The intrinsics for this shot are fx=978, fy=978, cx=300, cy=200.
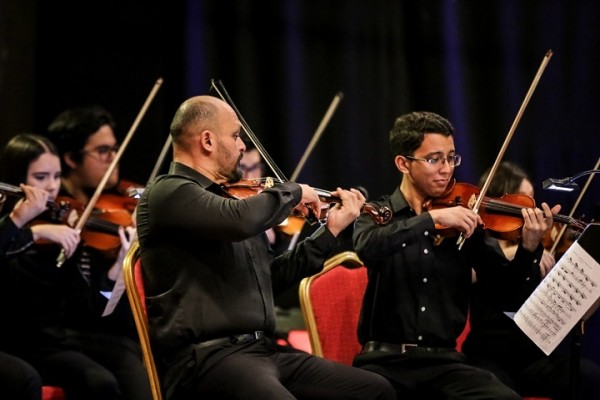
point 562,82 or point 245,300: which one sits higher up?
point 562,82

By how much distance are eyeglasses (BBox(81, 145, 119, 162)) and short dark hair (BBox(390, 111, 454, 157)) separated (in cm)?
138

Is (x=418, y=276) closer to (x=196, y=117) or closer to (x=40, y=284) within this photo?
(x=196, y=117)

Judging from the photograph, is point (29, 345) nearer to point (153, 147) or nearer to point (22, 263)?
point (22, 263)

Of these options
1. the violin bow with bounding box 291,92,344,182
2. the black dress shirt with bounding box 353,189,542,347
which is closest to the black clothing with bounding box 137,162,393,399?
the black dress shirt with bounding box 353,189,542,347

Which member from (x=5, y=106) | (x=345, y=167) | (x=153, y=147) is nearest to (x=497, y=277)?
(x=345, y=167)

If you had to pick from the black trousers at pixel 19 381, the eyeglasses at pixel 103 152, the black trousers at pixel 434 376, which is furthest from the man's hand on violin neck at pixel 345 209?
the eyeglasses at pixel 103 152

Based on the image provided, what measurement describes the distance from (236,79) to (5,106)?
3.55ft

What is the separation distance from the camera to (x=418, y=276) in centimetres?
317

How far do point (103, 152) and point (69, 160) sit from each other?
0.49 feet

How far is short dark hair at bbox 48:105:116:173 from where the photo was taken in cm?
413

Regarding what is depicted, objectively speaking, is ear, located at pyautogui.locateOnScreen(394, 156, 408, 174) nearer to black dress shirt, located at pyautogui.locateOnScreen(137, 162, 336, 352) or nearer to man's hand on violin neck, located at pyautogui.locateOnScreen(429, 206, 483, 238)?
man's hand on violin neck, located at pyautogui.locateOnScreen(429, 206, 483, 238)

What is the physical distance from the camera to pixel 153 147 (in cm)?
471

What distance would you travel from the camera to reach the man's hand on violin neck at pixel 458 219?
9.86 ft

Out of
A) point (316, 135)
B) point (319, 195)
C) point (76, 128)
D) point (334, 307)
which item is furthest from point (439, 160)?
point (76, 128)
